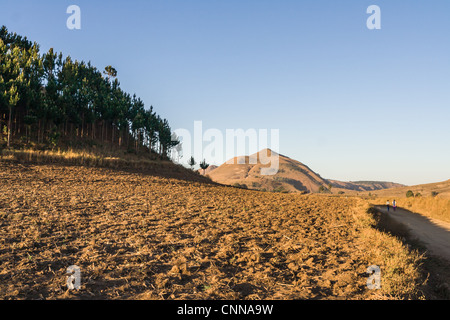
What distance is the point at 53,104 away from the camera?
46.1 m

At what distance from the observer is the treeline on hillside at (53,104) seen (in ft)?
142

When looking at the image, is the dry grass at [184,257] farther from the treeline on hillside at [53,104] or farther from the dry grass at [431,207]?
the treeline on hillside at [53,104]

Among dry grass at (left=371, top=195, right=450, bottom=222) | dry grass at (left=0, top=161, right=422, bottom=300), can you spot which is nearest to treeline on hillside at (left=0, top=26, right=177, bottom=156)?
dry grass at (left=0, top=161, right=422, bottom=300)

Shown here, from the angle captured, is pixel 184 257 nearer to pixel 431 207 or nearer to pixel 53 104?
pixel 431 207

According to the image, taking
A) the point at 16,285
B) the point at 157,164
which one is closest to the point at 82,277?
the point at 16,285

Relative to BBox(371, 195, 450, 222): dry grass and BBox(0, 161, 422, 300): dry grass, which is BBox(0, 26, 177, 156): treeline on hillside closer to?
BBox(0, 161, 422, 300): dry grass

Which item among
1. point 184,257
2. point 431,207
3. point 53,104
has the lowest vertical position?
point 431,207

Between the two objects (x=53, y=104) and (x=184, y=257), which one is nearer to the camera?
(x=184, y=257)

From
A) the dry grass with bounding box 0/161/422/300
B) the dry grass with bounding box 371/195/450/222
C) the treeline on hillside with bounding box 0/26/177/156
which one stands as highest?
the treeline on hillside with bounding box 0/26/177/156

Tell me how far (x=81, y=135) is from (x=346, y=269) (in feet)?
201

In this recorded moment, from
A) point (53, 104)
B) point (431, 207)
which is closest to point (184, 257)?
point (431, 207)

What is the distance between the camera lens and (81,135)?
189 ft

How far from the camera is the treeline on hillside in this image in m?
43.2
